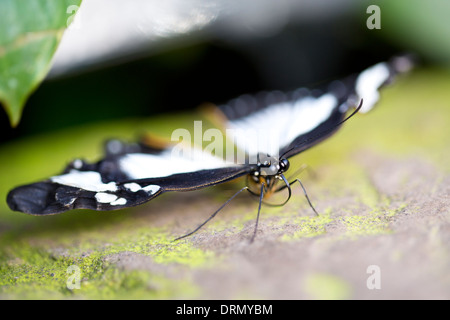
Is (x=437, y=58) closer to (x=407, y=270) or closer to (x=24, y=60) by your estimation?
(x=407, y=270)

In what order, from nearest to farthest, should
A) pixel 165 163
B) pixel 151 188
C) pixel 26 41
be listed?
pixel 26 41 < pixel 151 188 < pixel 165 163

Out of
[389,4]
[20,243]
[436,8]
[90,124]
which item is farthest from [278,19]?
[20,243]

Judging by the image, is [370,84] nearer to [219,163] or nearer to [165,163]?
[219,163]

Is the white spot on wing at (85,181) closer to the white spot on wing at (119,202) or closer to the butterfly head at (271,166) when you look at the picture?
the white spot on wing at (119,202)

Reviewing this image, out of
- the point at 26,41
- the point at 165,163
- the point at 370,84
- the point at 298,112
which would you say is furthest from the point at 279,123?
the point at 26,41

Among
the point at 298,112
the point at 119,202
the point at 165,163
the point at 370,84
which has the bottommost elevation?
the point at 119,202
